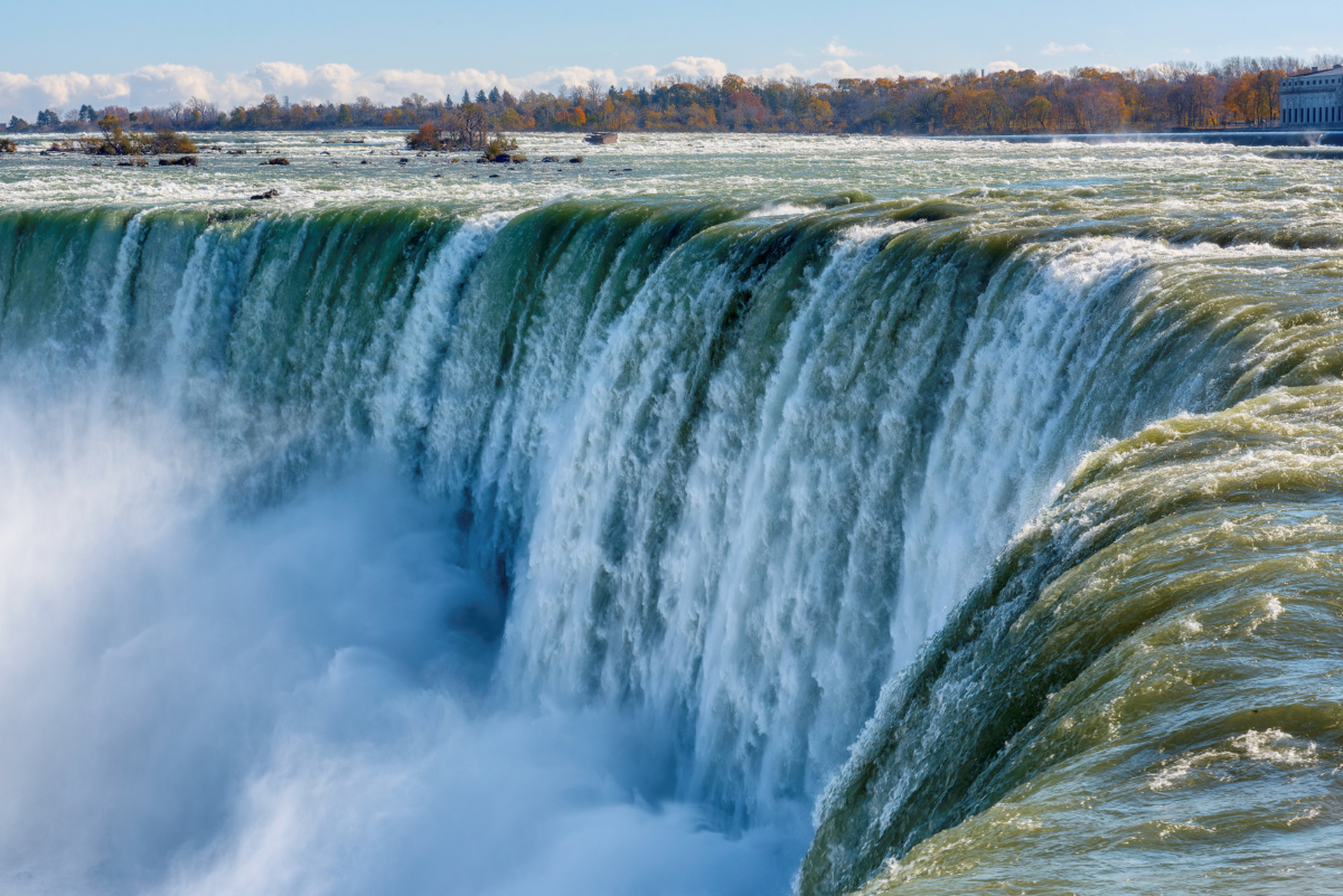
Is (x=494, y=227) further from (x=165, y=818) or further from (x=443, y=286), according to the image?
(x=165, y=818)

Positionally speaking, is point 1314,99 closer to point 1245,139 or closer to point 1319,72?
point 1319,72

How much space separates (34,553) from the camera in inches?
699

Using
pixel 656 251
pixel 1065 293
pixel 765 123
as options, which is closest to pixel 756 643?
pixel 1065 293

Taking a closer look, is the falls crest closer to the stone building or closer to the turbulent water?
the turbulent water

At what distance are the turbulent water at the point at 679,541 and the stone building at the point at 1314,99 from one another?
3555 centimetres

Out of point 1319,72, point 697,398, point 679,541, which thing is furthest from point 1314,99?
point 679,541

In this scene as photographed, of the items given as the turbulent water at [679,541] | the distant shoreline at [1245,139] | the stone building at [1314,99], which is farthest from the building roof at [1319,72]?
the turbulent water at [679,541]

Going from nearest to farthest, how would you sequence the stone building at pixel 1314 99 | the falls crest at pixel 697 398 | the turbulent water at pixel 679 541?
the turbulent water at pixel 679 541, the falls crest at pixel 697 398, the stone building at pixel 1314 99

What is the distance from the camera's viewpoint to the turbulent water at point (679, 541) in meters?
3.89

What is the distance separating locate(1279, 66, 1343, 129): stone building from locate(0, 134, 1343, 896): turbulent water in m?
35.5

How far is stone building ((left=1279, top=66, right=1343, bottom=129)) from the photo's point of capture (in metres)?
51.3

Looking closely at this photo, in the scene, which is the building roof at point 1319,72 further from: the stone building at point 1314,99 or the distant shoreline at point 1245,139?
the distant shoreline at point 1245,139

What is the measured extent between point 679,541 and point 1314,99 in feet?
180

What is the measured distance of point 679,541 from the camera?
1155cm
